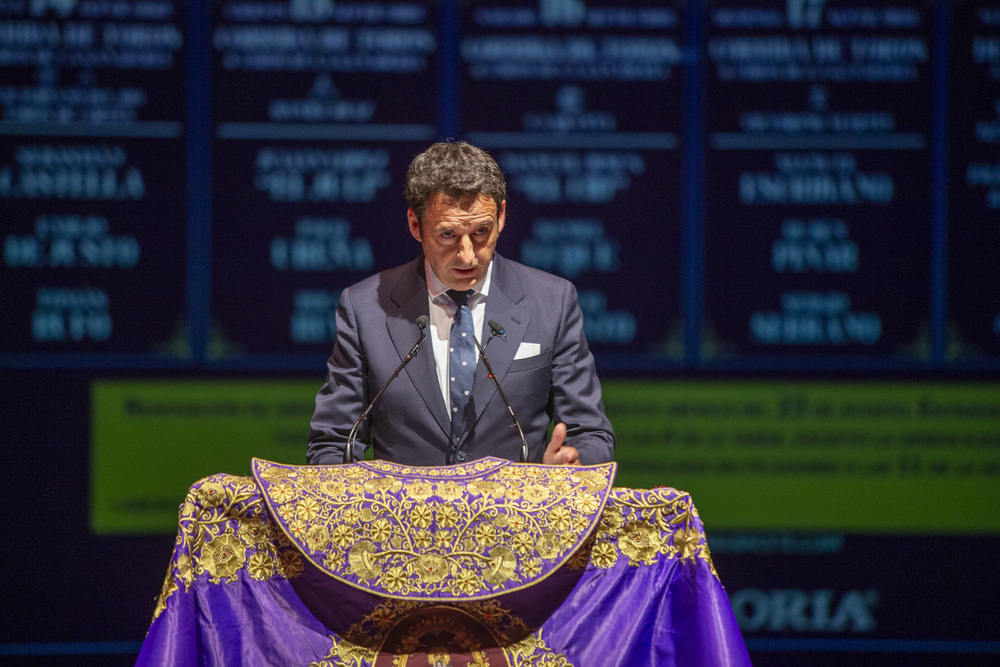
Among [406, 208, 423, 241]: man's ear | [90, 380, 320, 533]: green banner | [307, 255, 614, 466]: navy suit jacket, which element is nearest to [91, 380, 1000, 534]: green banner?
[90, 380, 320, 533]: green banner

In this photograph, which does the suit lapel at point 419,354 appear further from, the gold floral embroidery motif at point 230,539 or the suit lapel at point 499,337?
the gold floral embroidery motif at point 230,539

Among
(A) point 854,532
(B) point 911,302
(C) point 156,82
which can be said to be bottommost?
(A) point 854,532

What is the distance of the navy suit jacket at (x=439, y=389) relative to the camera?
6.86 ft

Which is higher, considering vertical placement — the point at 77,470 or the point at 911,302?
the point at 911,302

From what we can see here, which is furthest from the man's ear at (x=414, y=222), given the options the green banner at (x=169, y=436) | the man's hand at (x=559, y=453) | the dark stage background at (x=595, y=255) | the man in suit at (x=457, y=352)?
the green banner at (x=169, y=436)

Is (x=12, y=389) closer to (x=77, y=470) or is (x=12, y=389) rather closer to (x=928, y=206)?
(x=77, y=470)

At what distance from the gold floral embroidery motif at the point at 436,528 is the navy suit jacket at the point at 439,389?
0.41 meters

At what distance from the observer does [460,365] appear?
2.12 m

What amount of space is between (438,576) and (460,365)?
653mm

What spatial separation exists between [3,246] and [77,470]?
827 mm

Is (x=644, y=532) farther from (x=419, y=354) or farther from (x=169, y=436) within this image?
(x=169, y=436)

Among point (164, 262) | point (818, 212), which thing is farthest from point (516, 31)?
point (164, 262)

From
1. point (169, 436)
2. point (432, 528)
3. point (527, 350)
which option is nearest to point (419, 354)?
point (527, 350)

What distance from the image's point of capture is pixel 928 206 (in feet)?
11.0
